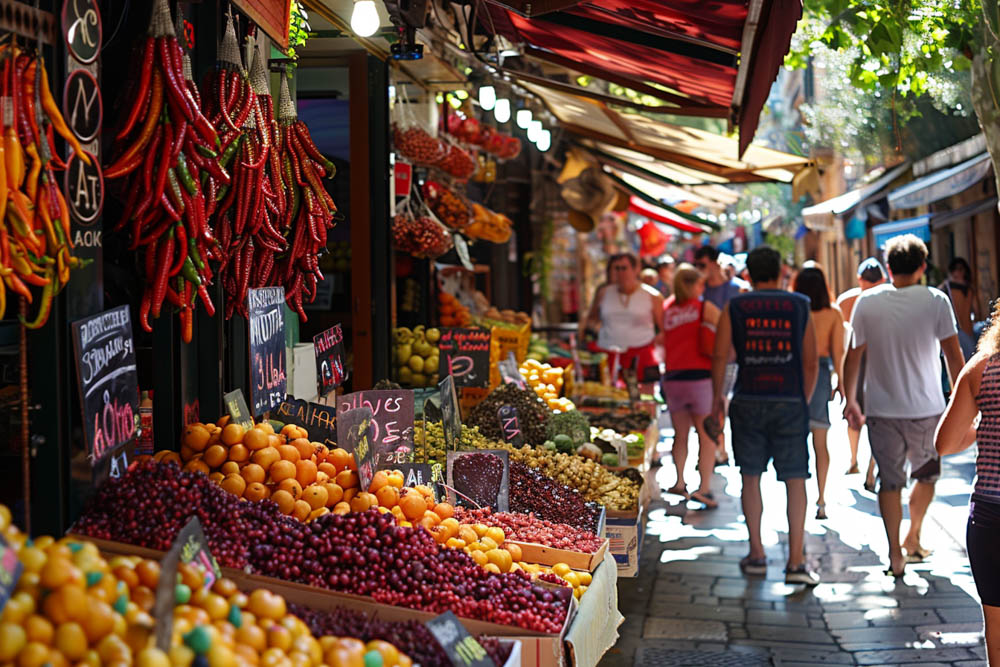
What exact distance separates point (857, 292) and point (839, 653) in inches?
227

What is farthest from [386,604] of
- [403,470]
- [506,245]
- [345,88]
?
[506,245]

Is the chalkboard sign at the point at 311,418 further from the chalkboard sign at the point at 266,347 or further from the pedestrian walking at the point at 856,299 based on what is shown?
the pedestrian walking at the point at 856,299

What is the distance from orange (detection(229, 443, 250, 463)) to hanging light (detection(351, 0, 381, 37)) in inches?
85.8

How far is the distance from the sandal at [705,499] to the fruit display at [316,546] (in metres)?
5.41

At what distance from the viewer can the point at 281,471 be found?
3498 millimetres

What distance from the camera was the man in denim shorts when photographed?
252 inches

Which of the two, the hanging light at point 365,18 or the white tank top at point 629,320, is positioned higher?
the hanging light at point 365,18

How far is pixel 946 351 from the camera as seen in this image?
6.16 metres

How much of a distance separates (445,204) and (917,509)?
3.75 m

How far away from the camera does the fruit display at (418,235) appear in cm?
691

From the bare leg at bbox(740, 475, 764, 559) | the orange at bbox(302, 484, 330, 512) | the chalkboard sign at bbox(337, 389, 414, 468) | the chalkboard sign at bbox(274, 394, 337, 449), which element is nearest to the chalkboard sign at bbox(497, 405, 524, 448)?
the bare leg at bbox(740, 475, 764, 559)

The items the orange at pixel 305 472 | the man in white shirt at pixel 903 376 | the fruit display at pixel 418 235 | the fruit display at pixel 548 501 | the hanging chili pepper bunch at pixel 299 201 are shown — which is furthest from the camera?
the fruit display at pixel 418 235

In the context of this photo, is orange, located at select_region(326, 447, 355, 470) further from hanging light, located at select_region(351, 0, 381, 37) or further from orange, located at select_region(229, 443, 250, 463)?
hanging light, located at select_region(351, 0, 381, 37)

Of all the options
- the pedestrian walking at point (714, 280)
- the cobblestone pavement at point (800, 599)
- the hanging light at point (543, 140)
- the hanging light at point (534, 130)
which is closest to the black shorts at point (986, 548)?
the cobblestone pavement at point (800, 599)
